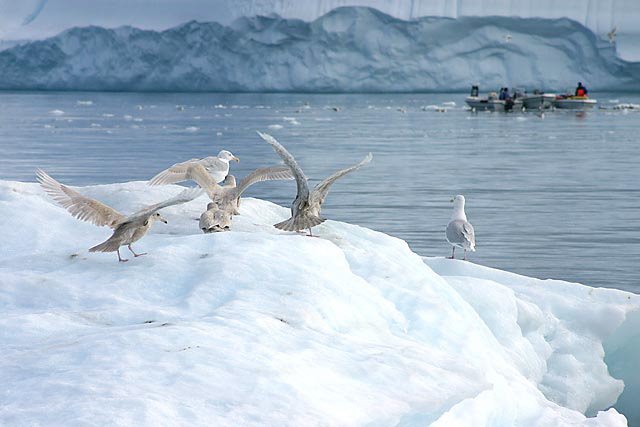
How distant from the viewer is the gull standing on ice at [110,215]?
5.14 m

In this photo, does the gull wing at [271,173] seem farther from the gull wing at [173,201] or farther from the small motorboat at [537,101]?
the small motorboat at [537,101]

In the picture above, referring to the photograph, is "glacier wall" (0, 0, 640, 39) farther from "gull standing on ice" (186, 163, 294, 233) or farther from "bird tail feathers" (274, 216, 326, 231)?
"bird tail feathers" (274, 216, 326, 231)

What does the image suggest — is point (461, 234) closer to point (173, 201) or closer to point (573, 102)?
point (173, 201)

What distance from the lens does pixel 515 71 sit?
184 ft

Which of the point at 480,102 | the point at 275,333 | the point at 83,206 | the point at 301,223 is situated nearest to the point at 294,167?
the point at 301,223

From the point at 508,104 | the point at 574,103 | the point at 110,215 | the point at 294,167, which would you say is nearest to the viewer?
the point at 110,215

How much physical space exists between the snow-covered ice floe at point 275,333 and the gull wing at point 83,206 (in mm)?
231

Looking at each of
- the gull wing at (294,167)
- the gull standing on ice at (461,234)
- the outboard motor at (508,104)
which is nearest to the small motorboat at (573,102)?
the outboard motor at (508,104)

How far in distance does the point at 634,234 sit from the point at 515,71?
150 feet

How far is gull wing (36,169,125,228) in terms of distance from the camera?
5.54m

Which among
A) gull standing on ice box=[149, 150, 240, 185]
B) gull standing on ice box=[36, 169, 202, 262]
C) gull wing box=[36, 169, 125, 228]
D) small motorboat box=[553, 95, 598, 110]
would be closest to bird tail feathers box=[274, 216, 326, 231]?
gull standing on ice box=[36, 169, 202, 262]

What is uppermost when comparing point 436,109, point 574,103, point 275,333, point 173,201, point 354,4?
point 354,4

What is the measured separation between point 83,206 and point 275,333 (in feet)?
6.13

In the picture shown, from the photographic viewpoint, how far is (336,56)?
177ft
